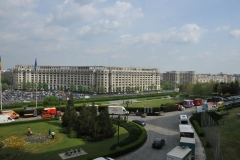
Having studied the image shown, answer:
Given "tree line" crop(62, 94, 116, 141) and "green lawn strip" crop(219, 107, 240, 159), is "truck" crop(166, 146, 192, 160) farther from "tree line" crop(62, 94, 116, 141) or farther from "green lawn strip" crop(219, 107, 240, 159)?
"tree line" crop(62, 94, 116, 141)

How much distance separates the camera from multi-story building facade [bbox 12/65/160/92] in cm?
13050

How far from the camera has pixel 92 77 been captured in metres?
133

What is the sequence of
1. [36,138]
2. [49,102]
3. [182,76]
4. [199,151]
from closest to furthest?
[199,151] → [36,138] → [49,102] → [182,76]

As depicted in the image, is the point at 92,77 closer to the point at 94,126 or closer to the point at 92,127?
the point at 92,127

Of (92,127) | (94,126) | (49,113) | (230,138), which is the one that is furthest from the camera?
(49,113)

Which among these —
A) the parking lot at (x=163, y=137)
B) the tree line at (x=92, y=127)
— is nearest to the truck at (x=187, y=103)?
the parking lot at (x=163, y=137)

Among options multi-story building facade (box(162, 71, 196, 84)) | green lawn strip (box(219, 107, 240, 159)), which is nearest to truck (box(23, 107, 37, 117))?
green lawn strip (box(219, 107, 240, 159))

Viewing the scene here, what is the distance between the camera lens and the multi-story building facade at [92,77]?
13050 centimetres

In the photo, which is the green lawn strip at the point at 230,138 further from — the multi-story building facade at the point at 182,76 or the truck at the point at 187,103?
the multi-story building facade at the point at 182,76

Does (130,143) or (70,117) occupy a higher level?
(70,117)

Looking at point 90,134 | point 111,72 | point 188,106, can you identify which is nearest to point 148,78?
point 111,72

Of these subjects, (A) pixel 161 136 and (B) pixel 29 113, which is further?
(B) pixel 29 113

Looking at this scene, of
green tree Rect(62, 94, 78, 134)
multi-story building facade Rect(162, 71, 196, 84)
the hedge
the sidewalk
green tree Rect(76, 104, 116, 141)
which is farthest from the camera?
multi-story building facade Rect(162, 71, 196, 84)

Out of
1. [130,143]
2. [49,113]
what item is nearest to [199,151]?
[130,143]
